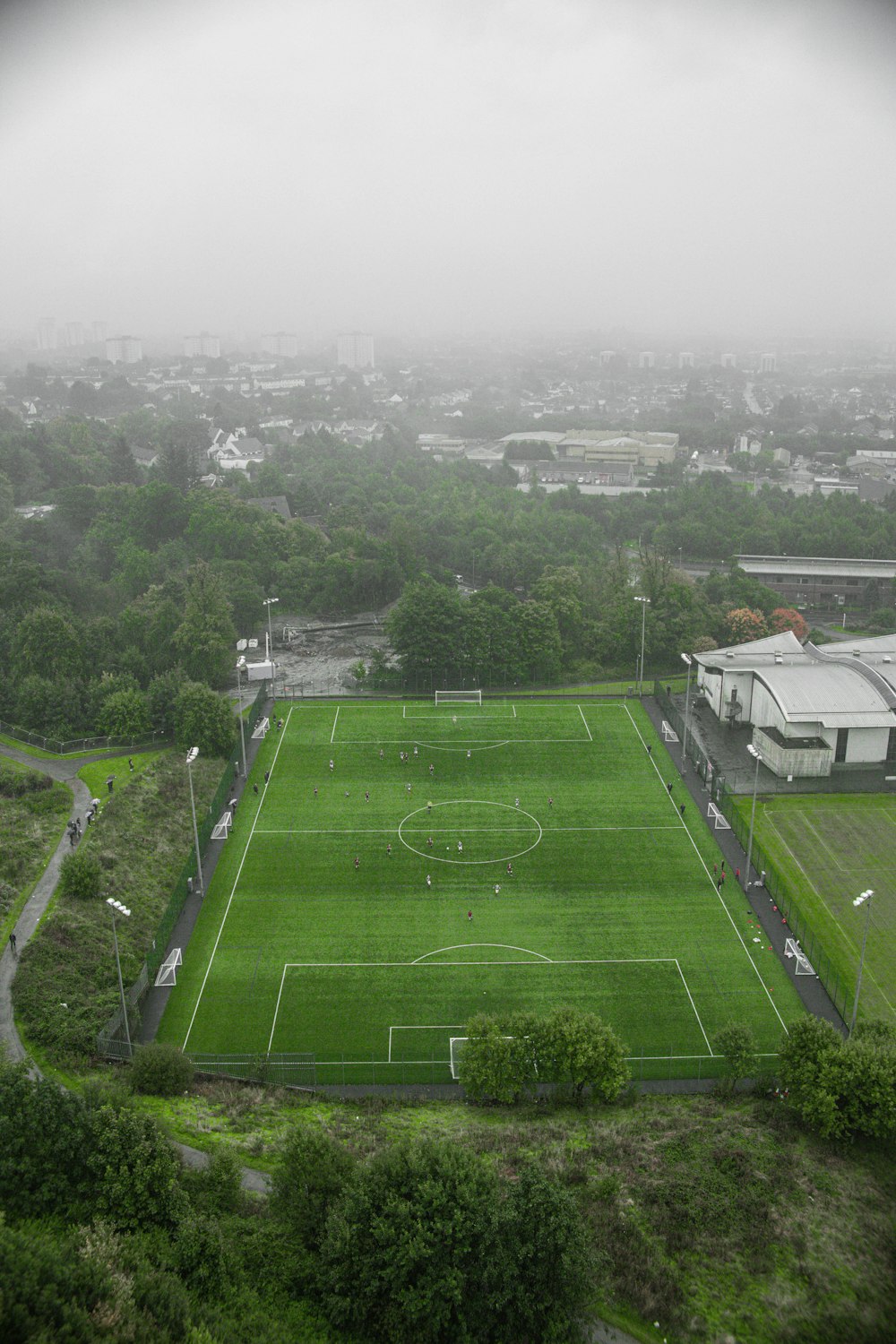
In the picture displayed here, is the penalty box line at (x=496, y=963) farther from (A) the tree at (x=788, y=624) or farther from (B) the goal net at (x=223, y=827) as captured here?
(A) the tree at (x=788, y=624)

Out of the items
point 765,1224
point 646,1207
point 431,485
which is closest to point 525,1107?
point 646,1207

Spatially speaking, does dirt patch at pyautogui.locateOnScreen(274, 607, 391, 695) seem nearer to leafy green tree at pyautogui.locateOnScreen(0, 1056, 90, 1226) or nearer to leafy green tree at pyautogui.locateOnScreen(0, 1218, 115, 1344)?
leafy green tree at pyautogui.locateOnScreen(0, 1056, 90, 1226)

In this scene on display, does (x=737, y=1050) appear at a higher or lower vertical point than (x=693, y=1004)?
higher

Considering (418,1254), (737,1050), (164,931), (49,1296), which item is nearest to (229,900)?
(164,931)

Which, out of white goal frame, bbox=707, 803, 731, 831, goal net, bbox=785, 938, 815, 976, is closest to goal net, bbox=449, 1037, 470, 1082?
goal net, bbox=785, 938, 815, 976

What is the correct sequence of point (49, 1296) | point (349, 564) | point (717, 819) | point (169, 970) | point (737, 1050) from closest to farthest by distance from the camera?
point (49, 1296), point (737, 1050), point (169, 970), point (717, 819), point (349, 564)

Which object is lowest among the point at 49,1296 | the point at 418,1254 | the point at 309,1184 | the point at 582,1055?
the point at 582,1055

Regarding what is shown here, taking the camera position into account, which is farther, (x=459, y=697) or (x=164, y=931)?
(x=459, y=697)

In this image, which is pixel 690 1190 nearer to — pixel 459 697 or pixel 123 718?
pixel 123 718
